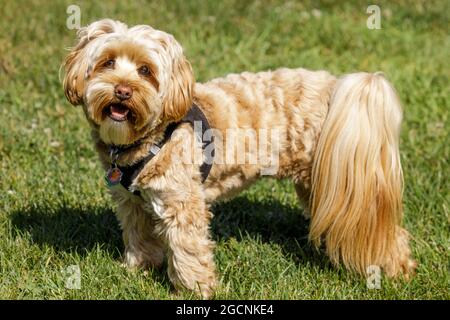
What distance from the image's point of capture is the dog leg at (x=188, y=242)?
4.50m

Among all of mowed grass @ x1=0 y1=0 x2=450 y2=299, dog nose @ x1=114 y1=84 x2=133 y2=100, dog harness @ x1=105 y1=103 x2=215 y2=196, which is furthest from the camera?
mowed grass @ x1=0 y1=0 x2=450 y2=299

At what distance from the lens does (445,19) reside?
10477mm

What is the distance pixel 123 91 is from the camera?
13.8 feet

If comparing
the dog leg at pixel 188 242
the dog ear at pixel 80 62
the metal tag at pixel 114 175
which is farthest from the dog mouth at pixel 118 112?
the dog leg at pixel 188 242

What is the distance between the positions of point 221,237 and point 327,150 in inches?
49.7

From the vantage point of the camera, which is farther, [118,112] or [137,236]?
[137,236]

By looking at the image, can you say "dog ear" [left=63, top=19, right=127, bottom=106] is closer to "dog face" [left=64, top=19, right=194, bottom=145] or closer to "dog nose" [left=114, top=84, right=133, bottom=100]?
"dog face" [left=64, top=19, right=194, bottom=145]

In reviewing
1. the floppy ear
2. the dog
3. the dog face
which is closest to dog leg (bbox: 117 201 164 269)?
the dog

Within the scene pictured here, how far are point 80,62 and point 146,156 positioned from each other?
0.64 m

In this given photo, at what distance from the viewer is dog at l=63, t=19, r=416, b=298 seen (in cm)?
429

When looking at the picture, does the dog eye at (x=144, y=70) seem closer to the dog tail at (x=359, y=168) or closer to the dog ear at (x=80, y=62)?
the dog ear at (x=80, y=62)

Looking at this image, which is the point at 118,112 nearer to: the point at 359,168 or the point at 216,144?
the point at 216,144

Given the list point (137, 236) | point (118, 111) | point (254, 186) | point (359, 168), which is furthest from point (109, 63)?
point (254, 186)
